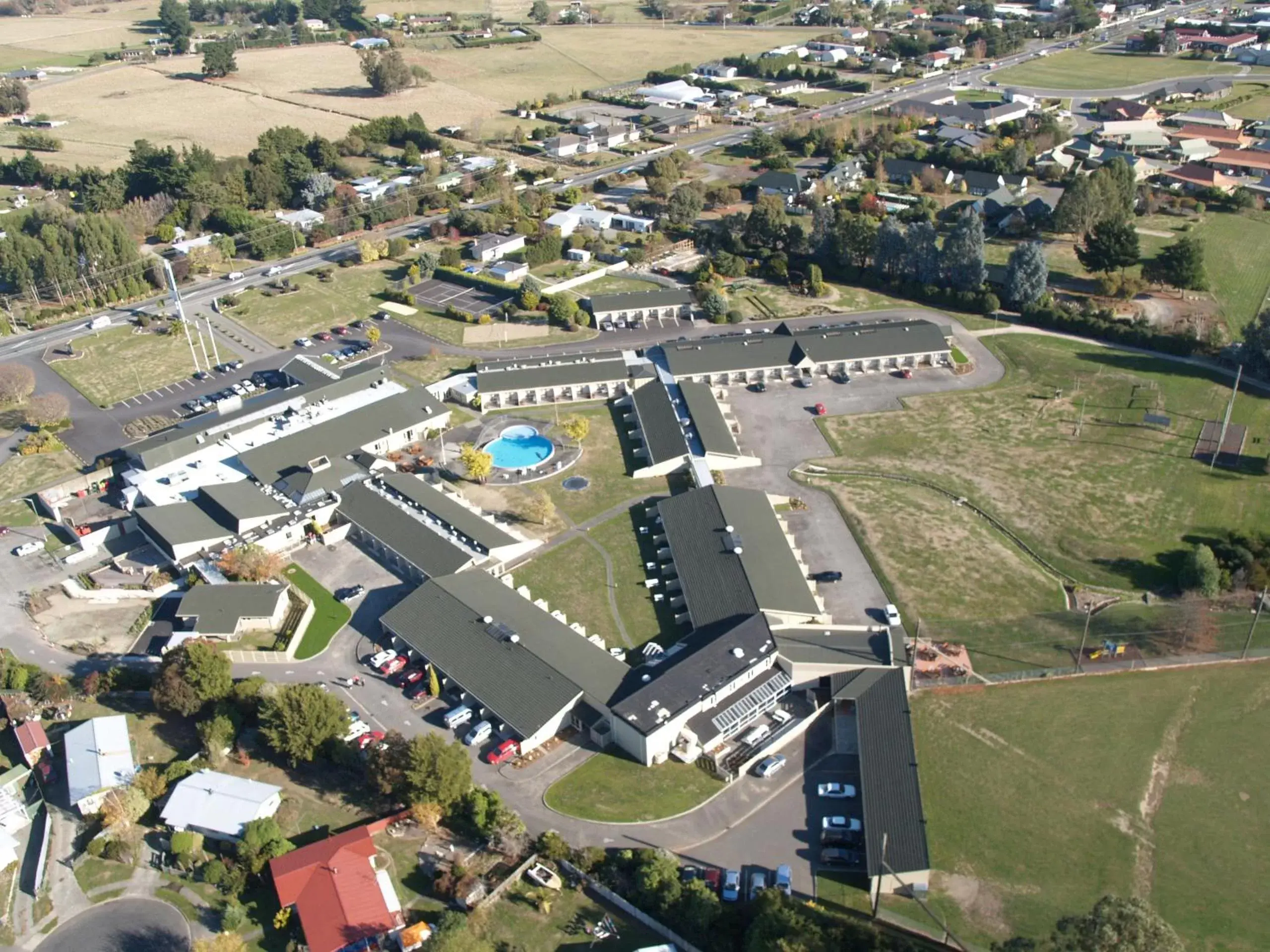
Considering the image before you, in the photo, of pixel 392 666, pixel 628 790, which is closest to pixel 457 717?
pixel 392 666

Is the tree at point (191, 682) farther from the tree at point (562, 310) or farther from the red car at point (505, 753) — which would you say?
the tree at point (562, 310)

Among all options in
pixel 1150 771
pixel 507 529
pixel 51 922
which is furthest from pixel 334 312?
pixel 1150 771

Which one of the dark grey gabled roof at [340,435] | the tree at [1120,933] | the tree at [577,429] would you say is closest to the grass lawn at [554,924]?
the tree at [1120,933]

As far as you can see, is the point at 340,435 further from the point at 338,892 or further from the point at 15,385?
the point at 338,892

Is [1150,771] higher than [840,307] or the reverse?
the reverse

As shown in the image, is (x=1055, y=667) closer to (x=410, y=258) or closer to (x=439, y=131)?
(x=410, y=258)
